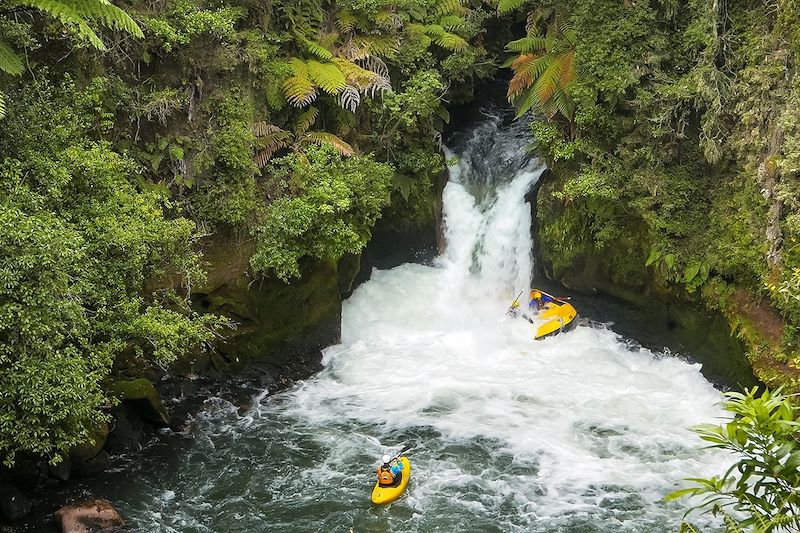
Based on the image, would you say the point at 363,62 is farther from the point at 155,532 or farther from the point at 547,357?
the point at 155,532

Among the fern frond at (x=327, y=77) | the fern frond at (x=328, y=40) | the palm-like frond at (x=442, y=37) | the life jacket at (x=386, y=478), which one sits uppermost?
the palm-like frond at (x=442, y=37)

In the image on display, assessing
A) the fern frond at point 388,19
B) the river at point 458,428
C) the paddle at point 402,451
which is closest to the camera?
the river at point 458,428

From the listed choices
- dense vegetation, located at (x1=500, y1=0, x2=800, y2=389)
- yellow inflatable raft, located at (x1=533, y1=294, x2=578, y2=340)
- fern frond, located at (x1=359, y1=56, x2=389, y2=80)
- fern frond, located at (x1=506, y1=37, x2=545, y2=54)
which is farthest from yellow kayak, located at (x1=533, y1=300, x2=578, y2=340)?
fern frond, located at (x1=359, y1=56, x2=389, y2=80)

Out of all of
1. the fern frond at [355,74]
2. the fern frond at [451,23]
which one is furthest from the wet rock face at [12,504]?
the fern frond at [451,23]

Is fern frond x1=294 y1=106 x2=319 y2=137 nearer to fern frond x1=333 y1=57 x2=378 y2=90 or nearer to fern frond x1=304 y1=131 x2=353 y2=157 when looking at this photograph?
fern frond x1=304 y1=131 x2=353 y2=157

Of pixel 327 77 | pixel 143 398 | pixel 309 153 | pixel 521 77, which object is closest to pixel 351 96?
pixel 327 77

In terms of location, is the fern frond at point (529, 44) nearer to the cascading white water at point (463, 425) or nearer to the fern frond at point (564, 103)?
the fern frond at point (564, 103)
